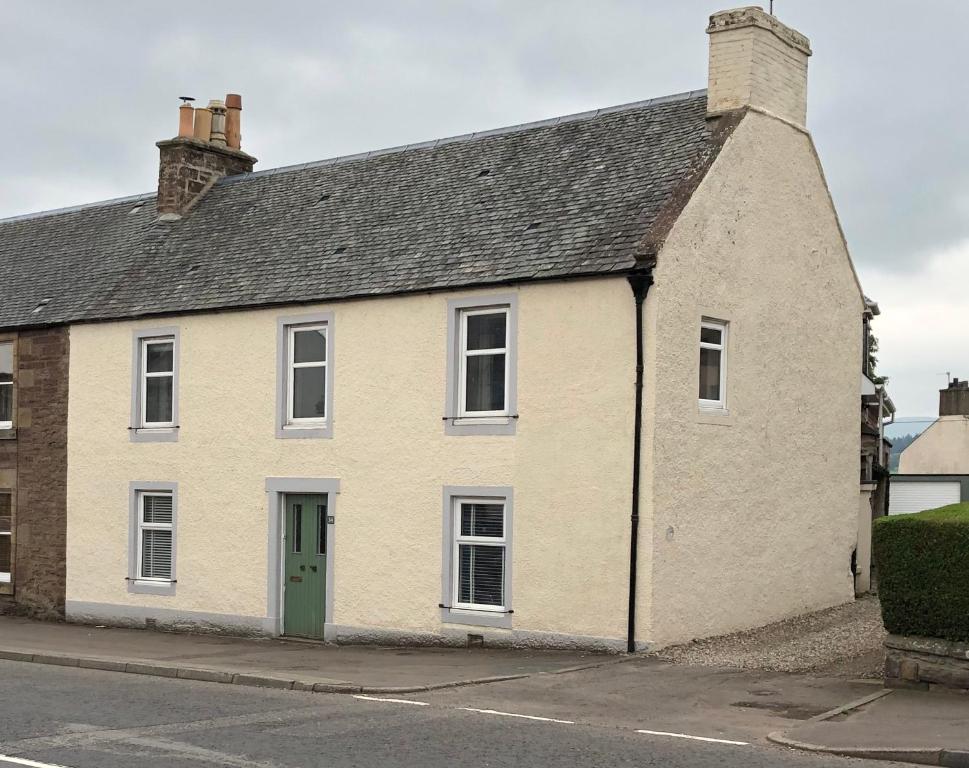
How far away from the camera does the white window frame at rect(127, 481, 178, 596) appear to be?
68.8 ft

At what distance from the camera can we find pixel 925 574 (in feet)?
42.3

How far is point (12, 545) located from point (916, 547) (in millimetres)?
16323

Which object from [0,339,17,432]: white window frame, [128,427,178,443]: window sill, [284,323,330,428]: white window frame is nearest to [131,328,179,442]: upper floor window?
[128,427,178,443]: window sill

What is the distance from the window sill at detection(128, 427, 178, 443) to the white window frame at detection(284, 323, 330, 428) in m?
2.34

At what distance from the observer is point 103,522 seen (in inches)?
863

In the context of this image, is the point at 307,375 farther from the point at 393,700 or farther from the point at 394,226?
the point at 393,700

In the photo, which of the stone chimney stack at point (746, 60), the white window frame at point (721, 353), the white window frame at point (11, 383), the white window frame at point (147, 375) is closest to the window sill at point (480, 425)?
the white window frame at point (721, 353)

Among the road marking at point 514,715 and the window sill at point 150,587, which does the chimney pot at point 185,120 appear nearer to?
the window sill at point 150,587

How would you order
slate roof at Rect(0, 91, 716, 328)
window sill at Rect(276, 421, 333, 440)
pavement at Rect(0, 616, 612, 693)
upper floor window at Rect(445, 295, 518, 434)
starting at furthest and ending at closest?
window sill at Rect(276, 421, 333, 440) < slate roof at Rect(0, 91, 716, 328) < upper floor window at Rect(445, 295, 518, 434) < pavement at Rect(0, 616, 612, 693)

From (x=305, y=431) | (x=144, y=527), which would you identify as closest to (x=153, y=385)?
(x=144, y=527)

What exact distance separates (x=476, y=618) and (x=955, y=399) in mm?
30002

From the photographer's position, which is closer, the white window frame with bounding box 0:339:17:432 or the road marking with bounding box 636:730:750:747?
the road marking with bounding box 636:730:750:747

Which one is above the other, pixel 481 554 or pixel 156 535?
pixel 481 554

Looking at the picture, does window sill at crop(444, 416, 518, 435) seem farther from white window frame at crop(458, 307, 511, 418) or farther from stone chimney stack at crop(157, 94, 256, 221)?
stone chimney stack at crop(157, 94, 256, 221)
